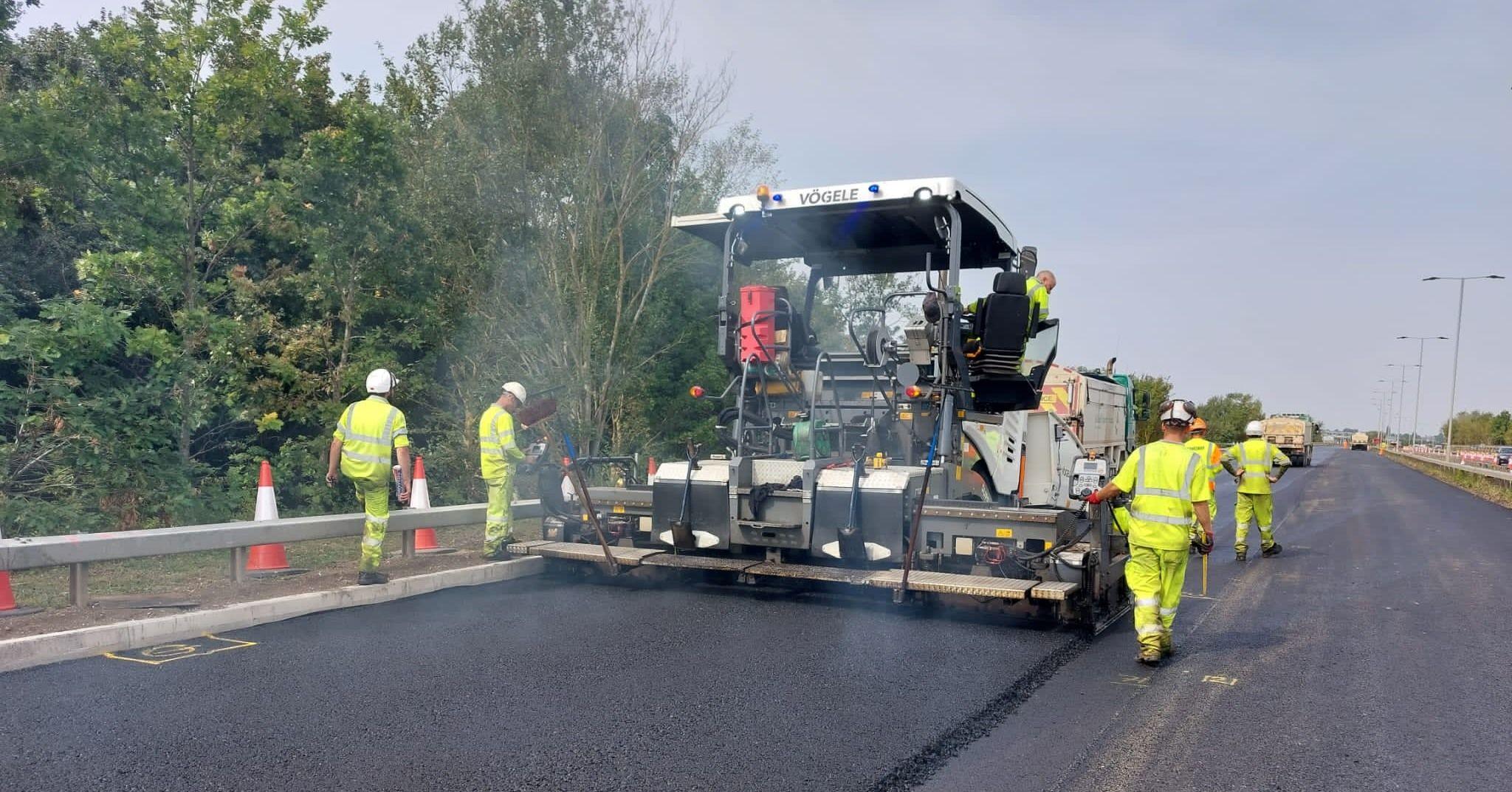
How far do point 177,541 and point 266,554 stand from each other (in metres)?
1.17

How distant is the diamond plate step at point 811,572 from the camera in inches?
266

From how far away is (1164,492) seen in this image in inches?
240

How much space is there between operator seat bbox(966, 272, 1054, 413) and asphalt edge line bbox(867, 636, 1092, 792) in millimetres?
1895

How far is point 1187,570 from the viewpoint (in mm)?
10250

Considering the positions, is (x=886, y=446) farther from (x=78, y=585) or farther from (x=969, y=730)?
(x=78, y=585)

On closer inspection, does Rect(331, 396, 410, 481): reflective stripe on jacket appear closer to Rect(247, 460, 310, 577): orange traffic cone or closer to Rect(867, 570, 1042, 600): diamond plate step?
Rect(247, 460, 310, 577): orange traffic cone

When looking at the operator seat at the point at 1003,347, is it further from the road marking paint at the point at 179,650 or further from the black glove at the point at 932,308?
the road marking paint at the point at 179,650

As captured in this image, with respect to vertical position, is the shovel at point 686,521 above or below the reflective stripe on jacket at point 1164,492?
below

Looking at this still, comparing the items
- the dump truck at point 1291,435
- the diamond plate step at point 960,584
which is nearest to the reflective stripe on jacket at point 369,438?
the diamond plate step at point 960,584

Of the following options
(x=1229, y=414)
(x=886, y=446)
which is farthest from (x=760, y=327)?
(x=1229, y=414)

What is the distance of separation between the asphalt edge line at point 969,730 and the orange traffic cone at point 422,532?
5.33 meters

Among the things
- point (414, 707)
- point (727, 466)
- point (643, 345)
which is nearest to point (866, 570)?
point (727, 466)

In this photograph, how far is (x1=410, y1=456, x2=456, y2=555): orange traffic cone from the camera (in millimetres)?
9227

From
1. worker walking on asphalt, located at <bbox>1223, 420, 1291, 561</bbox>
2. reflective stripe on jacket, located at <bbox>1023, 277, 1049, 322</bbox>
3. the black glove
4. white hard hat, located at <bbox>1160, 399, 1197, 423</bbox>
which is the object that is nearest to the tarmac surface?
white hard hat, located at <bbox>1160, 399, 1197, 423</bbox>
